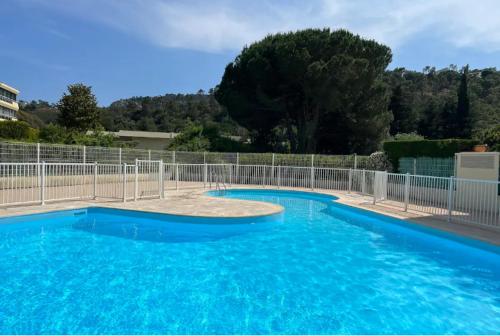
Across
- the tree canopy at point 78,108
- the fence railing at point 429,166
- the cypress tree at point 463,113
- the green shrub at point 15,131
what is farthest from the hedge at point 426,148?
the cypress tree at point 463,113

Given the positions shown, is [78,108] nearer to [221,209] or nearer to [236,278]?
[221,209]

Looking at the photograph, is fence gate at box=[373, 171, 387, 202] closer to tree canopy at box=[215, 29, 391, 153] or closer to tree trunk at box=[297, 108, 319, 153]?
Answer: tree canopy at box=[215, 29, 391, 153]

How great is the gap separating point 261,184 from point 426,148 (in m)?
7.59

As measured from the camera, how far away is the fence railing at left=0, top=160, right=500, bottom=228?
27.0 ft

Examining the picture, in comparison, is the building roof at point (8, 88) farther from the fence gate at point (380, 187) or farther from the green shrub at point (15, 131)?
the fence gate at point (380, 187)

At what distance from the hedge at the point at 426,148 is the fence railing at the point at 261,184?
67.3 inches

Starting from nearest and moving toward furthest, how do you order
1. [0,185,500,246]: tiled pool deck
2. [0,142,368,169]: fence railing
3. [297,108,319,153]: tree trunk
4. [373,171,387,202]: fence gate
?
[0,185,500,246]: tiled pool deck → [373,171,387,202]: fence gate → [0,142,368,169]: fence railing → [297,108,319,153]: tree trunk

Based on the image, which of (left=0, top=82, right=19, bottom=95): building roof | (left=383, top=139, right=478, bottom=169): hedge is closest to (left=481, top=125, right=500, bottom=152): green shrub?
(left=383, top=139, right=478, bottom=169): hedge

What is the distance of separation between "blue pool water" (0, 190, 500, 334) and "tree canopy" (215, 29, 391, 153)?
14406mm

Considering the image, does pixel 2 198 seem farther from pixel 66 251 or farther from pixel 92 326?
pixel 92 326

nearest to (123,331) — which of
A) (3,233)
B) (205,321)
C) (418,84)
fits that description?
(205,321)

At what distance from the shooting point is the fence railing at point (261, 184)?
823 centimetres

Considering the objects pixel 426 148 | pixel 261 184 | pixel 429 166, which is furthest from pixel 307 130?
pixel 429 166

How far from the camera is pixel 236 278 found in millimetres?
4891
